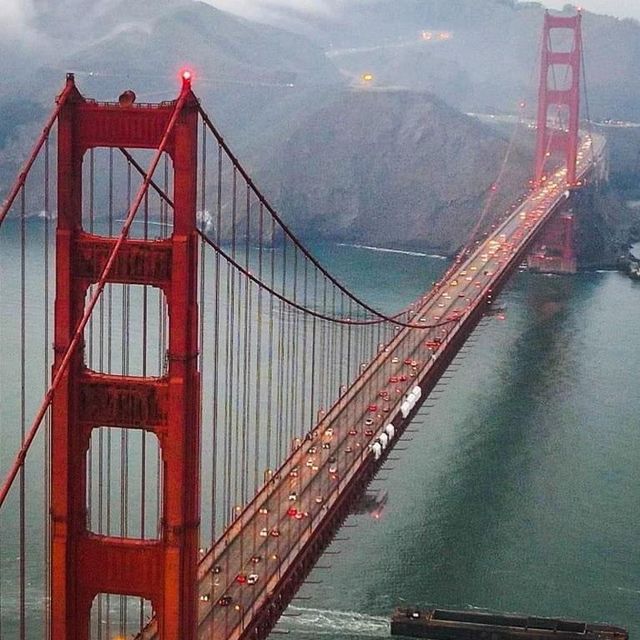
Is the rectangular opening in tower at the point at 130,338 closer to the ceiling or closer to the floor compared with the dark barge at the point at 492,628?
closer to the ceiling

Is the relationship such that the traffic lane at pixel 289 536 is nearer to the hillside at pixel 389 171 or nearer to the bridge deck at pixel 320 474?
the bridge deck at pixel 320 474

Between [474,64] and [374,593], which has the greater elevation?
[474,64]

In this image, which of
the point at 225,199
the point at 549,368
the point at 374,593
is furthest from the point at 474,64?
the point at 374,593

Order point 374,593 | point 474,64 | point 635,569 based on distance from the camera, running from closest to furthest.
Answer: point 374,593
point 635,569
point 474,64

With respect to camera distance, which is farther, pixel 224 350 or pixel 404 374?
pixel 224 350

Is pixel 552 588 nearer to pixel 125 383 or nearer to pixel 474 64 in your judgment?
pixel 125 383

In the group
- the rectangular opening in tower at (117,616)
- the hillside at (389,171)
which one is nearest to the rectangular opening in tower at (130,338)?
the rectangular opening in tower at (117,616)

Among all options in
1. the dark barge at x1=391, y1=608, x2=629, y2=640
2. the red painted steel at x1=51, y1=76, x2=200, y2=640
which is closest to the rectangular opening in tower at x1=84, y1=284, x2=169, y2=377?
the dark barge at x1=391, y1=608, x2=629, y2=640
